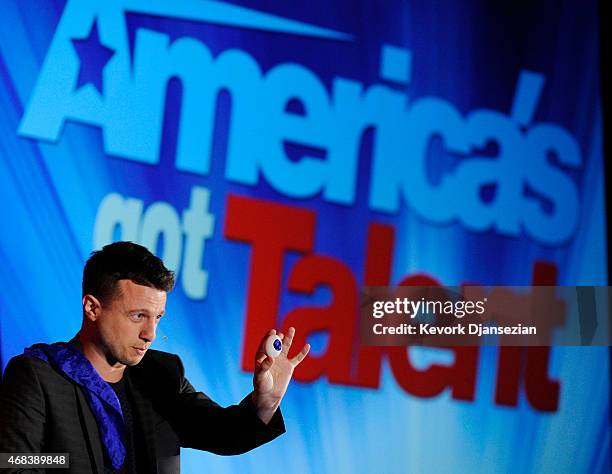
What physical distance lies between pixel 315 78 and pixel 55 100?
1017mm

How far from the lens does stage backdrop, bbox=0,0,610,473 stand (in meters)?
3.08

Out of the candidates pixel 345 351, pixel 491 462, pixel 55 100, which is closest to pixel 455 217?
pixel 345 351

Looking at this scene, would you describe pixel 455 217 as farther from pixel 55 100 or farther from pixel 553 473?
pixel 55 100

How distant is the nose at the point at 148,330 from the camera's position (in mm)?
2293

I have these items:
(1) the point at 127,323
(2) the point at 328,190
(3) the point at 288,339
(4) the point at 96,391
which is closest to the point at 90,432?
(4) the point at 96,391

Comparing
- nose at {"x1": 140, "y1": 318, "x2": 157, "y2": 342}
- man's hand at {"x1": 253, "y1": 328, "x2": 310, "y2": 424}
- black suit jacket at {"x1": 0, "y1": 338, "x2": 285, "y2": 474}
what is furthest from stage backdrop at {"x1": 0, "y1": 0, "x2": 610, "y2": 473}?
man's hand at {"x1": 253, "y1": 328, "x2": 310, "y2": 424}

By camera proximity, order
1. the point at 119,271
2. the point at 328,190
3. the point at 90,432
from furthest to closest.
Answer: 1. the point at 328,190
2. the point at 119,271
3. the point at 90,432

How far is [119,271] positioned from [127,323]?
0.13 metres

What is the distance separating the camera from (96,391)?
7.34ft

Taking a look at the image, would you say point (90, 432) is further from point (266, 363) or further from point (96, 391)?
point (266, 363)

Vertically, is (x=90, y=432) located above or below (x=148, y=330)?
below

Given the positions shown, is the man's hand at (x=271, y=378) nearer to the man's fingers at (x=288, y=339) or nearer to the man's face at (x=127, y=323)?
the man's fingers at (x=288, y=339)

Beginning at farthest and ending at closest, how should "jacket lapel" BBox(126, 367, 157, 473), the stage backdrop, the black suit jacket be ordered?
1. the stage backdrop
2. "jacket lapel" BBox(126, 367, 157, 473)
3. the black suit jacket

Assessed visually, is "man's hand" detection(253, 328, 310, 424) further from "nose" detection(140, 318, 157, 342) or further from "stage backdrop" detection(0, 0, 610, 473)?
"stage backdrop" detection(0, 0, 610, 473)
